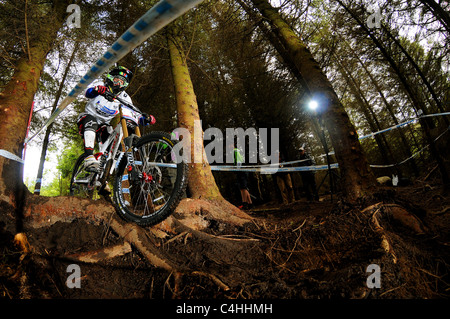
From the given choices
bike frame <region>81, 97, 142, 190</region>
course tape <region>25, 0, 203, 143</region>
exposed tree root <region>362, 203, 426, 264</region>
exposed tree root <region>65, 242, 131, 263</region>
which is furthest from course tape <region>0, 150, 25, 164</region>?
exposed tree root <region>362, 203, 426, 264</region>

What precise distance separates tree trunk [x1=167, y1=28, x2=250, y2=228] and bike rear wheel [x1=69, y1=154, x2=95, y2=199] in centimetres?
148

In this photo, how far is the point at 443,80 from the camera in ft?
29.8

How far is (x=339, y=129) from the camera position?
3.54 metres

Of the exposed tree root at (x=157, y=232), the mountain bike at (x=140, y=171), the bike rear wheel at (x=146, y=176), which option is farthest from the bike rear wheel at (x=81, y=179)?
the bike rear wheel at (x=146, y=176)

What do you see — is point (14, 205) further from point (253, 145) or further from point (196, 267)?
point (253, 145)

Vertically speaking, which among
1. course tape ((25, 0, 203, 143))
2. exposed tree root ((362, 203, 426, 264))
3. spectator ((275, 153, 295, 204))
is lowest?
exposed tree root ((362, 203, 426, 264))

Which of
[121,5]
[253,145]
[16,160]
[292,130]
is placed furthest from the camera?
[253,145]

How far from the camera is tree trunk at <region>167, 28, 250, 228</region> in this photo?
3.00 m

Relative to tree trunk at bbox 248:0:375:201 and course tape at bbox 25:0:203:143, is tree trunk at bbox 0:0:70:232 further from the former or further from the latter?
tree trunk at bbox 248:0:375:201

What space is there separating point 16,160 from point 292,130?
39.6 feet

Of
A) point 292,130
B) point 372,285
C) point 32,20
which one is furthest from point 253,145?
point 372,285

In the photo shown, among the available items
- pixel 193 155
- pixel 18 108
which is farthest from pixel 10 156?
pixel 193 155

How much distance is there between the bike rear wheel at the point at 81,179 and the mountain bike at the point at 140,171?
0.02m

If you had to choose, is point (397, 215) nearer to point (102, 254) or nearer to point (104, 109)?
point (102, 254)
